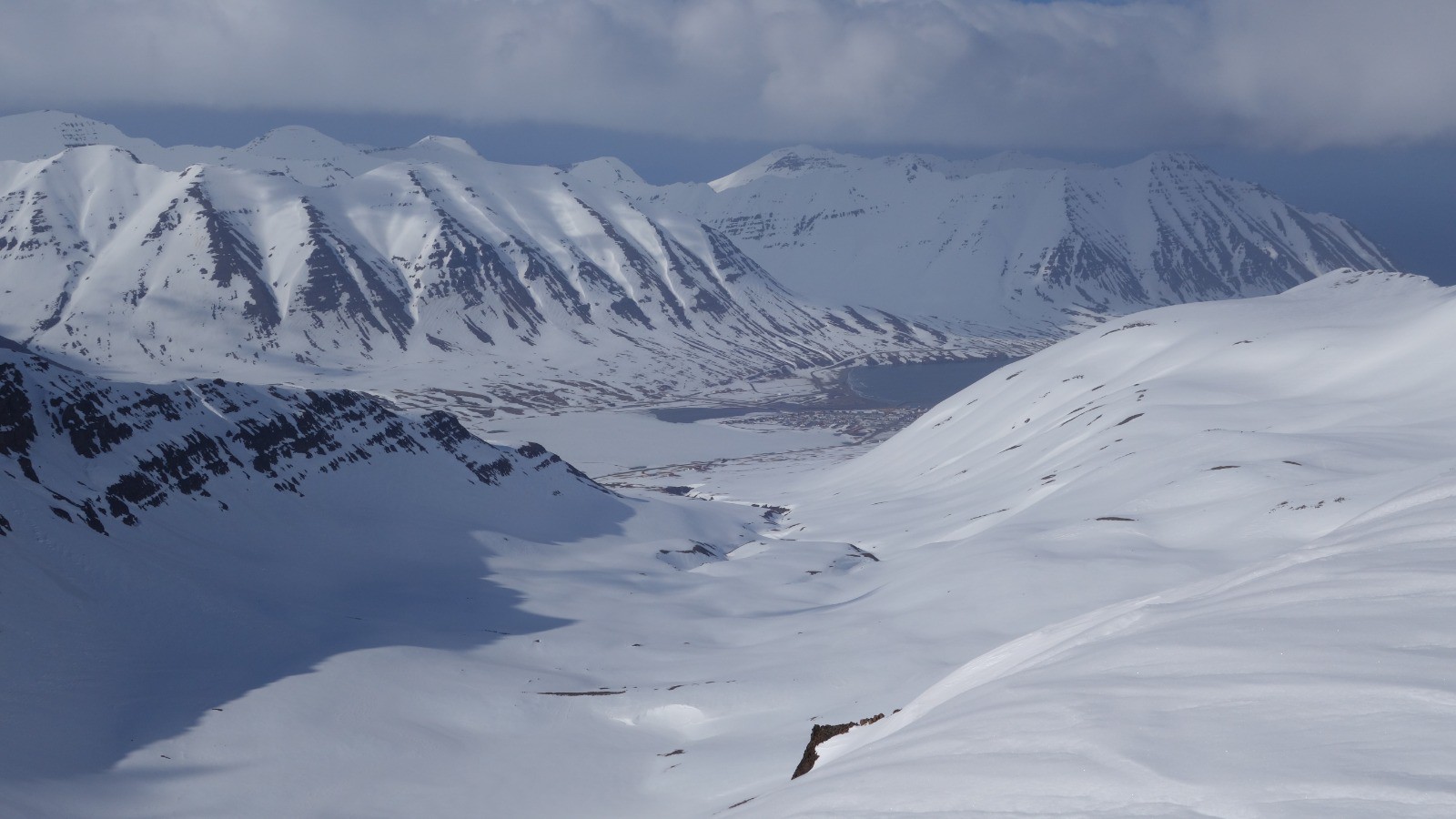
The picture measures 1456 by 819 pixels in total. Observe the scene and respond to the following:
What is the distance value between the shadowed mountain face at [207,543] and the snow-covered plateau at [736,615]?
12.2 inches

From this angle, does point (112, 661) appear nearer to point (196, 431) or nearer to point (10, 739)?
point (10, 739)

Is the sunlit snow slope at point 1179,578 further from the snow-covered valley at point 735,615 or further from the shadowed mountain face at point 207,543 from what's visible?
the shadowed mountain face at point 207,543

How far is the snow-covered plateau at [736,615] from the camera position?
1216cm

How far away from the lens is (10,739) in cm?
3700

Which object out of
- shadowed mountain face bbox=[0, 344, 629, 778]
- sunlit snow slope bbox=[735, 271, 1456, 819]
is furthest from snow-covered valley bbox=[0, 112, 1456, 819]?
shadowed mountain face bbox=[0, 344, 629, 778]

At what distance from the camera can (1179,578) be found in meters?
47.7

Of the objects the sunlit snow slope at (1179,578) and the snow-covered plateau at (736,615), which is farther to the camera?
the snow-covered plateau at (736,615)

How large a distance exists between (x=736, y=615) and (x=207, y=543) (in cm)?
3596

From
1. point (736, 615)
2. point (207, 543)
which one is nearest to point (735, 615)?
point (736, 615)

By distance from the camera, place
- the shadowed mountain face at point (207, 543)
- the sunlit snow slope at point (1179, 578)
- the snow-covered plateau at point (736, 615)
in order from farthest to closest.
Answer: the shadowed mountain face at point (207, 543), the snow-covered plateau at point (736, 615), the sunlit snow slope at point (1179, 578)

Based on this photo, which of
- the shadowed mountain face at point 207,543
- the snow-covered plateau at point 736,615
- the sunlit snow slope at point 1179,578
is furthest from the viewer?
the shadowed mountain face at point 207,543

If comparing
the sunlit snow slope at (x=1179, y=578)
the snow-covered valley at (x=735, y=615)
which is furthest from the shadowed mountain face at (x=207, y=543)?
the sunlit snow slope at (x=1179, y=578)

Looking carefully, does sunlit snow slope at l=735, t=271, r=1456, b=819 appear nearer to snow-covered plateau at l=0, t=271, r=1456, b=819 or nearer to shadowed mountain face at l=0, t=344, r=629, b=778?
snow-covered plateau at l=0, t=271, r=1456, b=819

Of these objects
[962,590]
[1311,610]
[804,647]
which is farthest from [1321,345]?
[1311,610]
